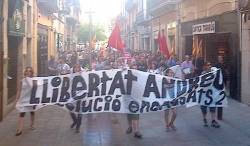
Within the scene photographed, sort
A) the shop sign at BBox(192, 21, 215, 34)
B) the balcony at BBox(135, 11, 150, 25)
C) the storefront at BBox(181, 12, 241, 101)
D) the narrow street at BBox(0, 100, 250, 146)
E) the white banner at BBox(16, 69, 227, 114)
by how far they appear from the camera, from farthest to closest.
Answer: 1. the balcony at BBox(135, 11, 150, 25)
2. the shop sign at BBox(192, 21, 215, 34)
3. the storefront at BBox(181, 12, 241, 101)
4. the white banner at BBox(16, 69, 227, 114)
5. the narrow street at BBox(0, 100, 250, 146)

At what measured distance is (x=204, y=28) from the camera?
21719 millimetres

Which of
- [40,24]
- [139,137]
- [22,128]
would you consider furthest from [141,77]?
[40,24]

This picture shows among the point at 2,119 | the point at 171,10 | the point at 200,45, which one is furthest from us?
the point at 171,10

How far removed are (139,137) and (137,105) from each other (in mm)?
771

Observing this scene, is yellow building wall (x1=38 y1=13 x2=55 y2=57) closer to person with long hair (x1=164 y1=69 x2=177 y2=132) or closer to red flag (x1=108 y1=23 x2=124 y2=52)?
red flag (x1=108 y1=23 x2=124 y2=52)

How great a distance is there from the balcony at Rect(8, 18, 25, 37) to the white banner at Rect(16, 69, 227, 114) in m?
4.02

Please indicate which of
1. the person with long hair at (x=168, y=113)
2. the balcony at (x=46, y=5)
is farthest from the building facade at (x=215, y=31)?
the balcony at (x=46, y=5)

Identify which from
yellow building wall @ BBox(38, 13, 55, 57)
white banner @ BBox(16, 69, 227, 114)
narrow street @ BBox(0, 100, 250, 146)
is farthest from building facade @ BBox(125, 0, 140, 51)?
white banner @ BBox(16, 69, 227, 114)

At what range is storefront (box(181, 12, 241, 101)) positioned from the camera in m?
17.5

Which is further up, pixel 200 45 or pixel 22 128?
pixel 200 45

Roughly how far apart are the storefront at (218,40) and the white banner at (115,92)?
5805mm

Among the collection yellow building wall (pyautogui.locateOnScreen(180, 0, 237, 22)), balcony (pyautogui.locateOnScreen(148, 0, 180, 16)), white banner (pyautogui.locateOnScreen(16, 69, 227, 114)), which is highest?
balcony (pyautogui.locateOnScreen(148, 0, 180, 16))

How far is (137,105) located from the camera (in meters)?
11.2

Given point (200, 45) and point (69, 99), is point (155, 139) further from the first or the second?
point (200, 45)
